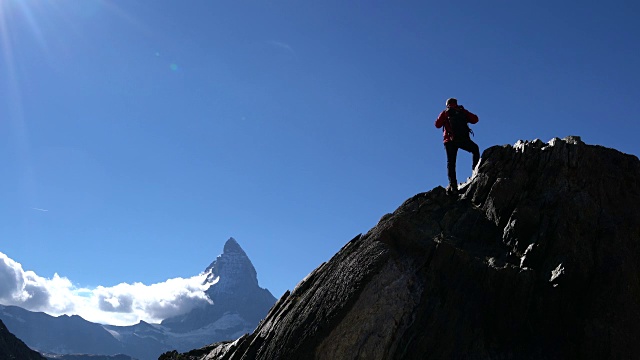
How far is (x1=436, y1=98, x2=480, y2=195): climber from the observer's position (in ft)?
91.4

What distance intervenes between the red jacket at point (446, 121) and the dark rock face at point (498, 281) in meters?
3.79

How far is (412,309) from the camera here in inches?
822

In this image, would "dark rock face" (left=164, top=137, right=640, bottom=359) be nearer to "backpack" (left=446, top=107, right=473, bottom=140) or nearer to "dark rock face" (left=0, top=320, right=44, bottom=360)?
"backpack" (left=446, top=107, right=473, bottom=140)

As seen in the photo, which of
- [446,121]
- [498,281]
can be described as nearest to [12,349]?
[446,121]

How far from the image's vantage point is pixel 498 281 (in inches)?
835

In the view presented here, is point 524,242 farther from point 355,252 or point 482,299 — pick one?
point 355,252

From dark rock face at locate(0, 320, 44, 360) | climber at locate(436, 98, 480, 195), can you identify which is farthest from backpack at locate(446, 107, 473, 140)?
dark rock face at locate(0, 320, 44, 360)

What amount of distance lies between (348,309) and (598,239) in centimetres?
999

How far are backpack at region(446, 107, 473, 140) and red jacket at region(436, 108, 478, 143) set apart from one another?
0.18 metres

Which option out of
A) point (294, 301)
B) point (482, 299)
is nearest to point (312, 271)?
point (294, 301)

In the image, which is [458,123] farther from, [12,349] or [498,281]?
[12,349]

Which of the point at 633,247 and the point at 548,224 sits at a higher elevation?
the point at 548,224

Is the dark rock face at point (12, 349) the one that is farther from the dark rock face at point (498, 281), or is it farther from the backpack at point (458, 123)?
the backpack at point (458, 123)

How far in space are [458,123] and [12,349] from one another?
623ft
